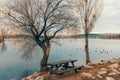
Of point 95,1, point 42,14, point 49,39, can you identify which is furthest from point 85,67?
point 95,1

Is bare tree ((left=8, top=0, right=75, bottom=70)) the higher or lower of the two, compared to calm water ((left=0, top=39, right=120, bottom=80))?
higher

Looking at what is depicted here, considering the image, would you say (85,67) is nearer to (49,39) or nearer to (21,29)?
(49,39)

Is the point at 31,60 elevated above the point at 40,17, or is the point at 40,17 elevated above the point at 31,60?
the point at 40,17

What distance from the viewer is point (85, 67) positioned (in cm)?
1733

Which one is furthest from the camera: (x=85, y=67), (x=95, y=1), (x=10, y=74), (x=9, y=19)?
(x=10, y=74)

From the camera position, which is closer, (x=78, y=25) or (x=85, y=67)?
(x=85, y=67)

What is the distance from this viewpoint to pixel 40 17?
20422 millimetres

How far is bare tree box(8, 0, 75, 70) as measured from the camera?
19.9 metres

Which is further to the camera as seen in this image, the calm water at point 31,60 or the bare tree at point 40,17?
the calm water at point 31,60

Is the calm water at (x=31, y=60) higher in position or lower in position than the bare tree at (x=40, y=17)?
lower

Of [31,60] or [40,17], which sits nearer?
[40,17]

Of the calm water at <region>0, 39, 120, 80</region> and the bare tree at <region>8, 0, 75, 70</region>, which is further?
the calm water at <region>0, 39, 120, 80</region>

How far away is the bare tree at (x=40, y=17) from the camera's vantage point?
65.4ft

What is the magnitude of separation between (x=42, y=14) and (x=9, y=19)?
288cm
